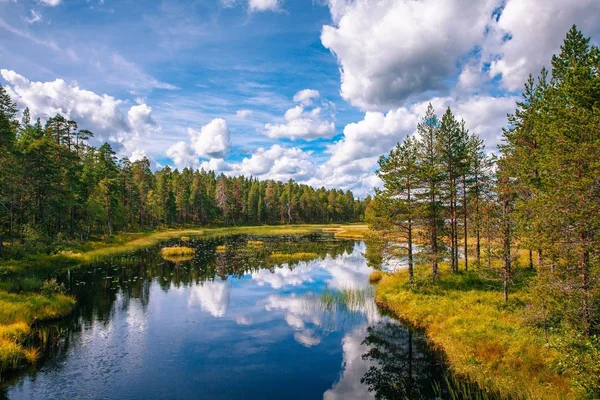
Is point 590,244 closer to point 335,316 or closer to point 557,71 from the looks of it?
point 557,71

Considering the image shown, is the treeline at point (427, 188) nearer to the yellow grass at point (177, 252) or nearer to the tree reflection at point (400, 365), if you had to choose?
the tree reflection at point (400, 365)

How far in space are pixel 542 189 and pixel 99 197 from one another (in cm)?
7533

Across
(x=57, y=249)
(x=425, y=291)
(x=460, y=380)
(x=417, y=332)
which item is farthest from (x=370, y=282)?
(x=57, y=249)

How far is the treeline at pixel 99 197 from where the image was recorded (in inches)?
1813

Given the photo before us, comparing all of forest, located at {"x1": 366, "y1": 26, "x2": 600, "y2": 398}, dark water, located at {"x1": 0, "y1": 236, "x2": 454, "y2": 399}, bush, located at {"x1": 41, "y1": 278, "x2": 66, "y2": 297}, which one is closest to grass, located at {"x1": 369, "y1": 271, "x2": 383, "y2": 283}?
dark water, located at {"x1": 0, "y1": 236, "x2": 454, "y2": 399}

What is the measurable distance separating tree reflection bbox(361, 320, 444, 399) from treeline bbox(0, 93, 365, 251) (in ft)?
134

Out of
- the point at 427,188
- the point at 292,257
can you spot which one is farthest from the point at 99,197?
the point at 427,188

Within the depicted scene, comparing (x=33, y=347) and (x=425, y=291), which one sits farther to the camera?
(x=425, y=291)

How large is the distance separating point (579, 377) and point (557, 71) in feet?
62.0

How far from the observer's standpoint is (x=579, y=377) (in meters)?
12.1

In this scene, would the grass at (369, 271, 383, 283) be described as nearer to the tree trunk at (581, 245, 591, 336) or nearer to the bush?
the tree trunk at (581, 245, 591, 336)

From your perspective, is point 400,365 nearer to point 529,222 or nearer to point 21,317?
point 529,222

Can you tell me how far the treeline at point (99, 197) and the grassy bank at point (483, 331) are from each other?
43.6m

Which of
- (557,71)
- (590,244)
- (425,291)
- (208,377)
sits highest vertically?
(557,71)
